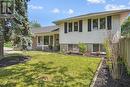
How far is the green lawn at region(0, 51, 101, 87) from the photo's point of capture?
395 inches

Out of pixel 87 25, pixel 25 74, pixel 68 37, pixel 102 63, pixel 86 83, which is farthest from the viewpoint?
pixel 68 37

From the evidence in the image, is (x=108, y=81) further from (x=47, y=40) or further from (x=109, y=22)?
(x=47, y=40)

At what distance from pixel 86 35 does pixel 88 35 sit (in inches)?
12.5

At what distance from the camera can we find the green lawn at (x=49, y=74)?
32.9 ft

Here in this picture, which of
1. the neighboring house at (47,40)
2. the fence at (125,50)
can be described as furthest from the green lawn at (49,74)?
the neighboring house at (47,40)

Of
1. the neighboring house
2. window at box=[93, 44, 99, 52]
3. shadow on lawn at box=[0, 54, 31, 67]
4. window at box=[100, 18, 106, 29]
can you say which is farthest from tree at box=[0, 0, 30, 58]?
the neighboring house

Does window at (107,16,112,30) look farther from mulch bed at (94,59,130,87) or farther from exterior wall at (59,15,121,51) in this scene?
mulch bed at (94,59,130,87)

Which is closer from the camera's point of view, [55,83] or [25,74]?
[55,83]

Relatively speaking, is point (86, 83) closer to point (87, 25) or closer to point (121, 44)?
point (121, 44)

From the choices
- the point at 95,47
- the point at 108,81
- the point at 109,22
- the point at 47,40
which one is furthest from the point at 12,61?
the point at 47,40

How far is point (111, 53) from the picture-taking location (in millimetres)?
11203

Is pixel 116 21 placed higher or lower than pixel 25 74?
higher

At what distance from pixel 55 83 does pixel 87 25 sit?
14.5m

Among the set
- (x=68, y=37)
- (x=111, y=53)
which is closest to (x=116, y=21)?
(x=68, y=37)
